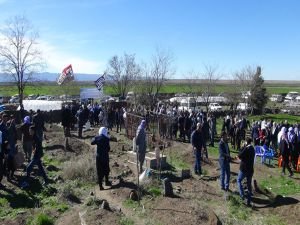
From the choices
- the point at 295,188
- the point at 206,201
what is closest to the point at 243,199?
the point at 206,201

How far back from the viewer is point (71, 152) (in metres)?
18.5

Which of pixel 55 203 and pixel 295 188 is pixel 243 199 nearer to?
pixel 295 188

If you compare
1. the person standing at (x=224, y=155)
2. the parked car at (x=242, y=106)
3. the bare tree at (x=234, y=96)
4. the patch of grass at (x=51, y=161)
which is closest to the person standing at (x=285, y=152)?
the person standing at (x=224, y=155)

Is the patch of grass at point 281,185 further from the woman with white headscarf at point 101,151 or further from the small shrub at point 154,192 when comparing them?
the woman with white headscarf at point 101,151

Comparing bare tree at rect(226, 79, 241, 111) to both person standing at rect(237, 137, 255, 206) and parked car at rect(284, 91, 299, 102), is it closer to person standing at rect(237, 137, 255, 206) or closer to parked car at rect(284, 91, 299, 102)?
parked car at rect(284, 91, 299, 102)

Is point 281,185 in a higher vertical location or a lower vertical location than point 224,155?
lower

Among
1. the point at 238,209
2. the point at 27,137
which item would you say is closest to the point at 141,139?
the point at 238,209

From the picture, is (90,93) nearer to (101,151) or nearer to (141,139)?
(141,139)

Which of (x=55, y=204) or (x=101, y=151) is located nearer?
(x=55, y=204)

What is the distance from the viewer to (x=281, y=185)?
14656 mm

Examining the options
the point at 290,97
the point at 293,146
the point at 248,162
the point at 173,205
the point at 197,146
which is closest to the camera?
the point at 173,205

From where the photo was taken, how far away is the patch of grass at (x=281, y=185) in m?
13.8

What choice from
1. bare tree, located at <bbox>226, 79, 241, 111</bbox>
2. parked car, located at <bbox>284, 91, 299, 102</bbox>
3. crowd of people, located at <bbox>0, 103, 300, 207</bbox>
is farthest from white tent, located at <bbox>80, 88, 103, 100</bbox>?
parked car, located at <bbox>284, 91, 299, 102</bbox>

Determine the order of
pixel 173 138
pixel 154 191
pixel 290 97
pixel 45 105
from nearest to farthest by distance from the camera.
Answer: pixel 154 191
pixel 173 138
pixel 45 105
pixel 290 97
